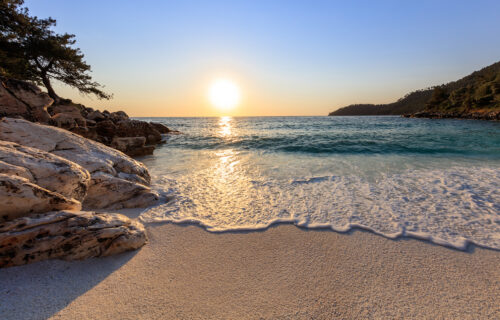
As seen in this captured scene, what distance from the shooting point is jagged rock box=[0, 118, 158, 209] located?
152 inches

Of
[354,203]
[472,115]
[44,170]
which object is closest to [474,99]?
[472,115]

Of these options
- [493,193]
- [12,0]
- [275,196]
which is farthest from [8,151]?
[12,0]

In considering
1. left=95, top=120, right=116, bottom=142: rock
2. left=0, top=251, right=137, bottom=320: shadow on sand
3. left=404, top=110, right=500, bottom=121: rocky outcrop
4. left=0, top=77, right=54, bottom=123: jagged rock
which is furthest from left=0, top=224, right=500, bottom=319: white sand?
left=404, top=110, right=500, bottom=121: rocky outcrop

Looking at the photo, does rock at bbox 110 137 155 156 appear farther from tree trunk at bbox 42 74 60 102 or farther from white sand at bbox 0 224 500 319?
tree trunk at bbox 42 74 60 102

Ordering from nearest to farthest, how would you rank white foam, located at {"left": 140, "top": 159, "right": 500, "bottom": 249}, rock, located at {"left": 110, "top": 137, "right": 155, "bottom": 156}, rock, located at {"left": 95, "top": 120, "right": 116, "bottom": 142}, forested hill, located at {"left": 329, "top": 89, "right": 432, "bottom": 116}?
white foam, located at {"left": 140, "top": 159, "right": 500, "bottom": 249}, rock, located at {"left": 110, "top": 137, "right": 155, "bottom": 156}, rock, located at {"left": 95, "top": 120, "right": 116, "bottom": 142}, forested hill, located at {"left": 329, "top": 89, "right": 432, "bottom": 116}

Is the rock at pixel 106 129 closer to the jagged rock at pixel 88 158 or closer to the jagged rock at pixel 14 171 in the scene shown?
the jagged rock at pixel 88 158

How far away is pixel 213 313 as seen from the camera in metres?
1.78

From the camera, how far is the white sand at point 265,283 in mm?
1793

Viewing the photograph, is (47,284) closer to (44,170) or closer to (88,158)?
(44,170)

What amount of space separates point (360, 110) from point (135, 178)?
179535 millimetres

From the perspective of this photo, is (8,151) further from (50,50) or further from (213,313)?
(50,50)

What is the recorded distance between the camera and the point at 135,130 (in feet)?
46.4

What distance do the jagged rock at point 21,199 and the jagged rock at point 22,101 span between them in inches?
253

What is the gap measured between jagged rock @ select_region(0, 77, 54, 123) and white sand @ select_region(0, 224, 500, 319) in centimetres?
732
